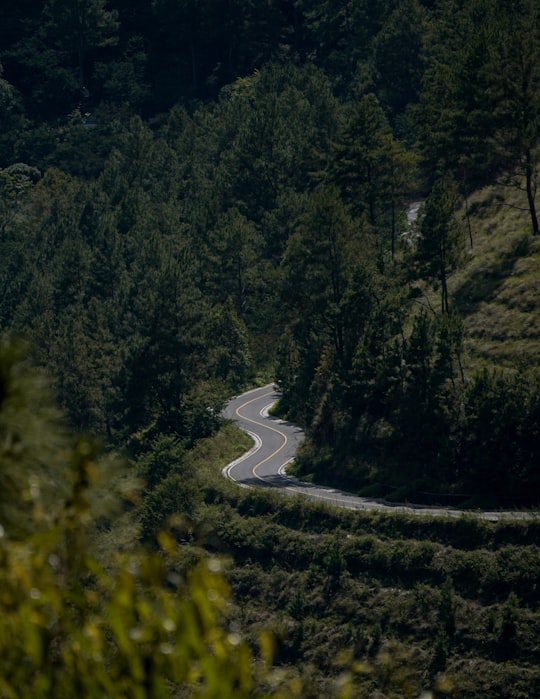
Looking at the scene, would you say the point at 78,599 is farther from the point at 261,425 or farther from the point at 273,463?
the point at 261,425

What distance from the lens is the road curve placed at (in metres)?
51.3

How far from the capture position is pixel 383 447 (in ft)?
190

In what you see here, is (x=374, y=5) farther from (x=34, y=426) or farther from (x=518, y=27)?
(x=34, y=426)

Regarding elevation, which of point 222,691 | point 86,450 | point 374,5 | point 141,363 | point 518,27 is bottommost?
point 141,363

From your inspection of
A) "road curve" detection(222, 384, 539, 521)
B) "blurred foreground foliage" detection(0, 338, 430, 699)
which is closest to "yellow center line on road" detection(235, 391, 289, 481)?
"road curve" detection(222, 384, 539, 521)

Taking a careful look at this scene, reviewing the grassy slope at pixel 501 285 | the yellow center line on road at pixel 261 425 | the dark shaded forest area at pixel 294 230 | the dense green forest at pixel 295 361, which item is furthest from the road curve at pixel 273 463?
the grassy slope at pixel 501 285

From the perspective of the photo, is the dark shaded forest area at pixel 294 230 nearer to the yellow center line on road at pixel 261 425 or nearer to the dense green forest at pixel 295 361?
the dense green forest at pixel 295 361

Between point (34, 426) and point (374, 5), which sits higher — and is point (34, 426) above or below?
below

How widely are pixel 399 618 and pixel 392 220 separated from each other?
128 ft

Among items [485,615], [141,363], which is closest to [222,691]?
[485,615]

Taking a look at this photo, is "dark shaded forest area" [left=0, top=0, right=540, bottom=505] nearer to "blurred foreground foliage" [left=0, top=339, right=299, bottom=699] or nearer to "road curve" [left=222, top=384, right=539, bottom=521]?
"road curve" [left=222, top=384, right=539, bottom=521]

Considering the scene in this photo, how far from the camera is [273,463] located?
65125 mm

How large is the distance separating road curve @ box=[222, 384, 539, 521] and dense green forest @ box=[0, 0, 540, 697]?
1.18 m

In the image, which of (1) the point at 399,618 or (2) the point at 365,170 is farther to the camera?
(2) the point at 365,170
